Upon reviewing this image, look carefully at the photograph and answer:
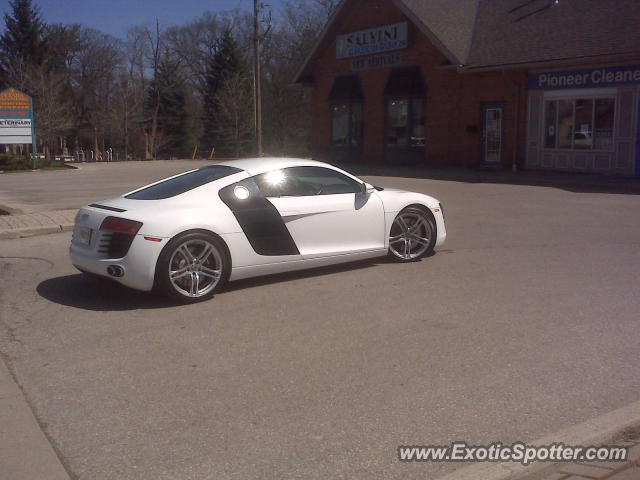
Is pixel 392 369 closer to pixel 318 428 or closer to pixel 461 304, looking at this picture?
pixel 318 428

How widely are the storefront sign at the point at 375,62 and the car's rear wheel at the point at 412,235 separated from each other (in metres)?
21.8

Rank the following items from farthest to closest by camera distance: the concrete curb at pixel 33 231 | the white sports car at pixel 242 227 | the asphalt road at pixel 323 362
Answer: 1. the concrete curb at pixel 33 231
2. the white sports car at pixel 242 227
3. the asphalt road at pixel 323 362

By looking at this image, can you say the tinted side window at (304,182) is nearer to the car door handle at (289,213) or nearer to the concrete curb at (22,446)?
the car door handle at (289,213)

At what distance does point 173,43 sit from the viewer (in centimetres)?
6881

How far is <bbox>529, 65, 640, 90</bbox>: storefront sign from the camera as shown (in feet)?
71.6

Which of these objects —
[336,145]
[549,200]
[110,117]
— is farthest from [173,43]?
[549,200]

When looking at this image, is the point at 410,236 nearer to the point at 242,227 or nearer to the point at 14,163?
the point at 242,227

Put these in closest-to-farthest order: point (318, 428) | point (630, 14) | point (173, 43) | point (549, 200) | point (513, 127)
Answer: point (318, 428)
point (549, 200)
point (630, 14)
point (513, 127)
point (173, 43)

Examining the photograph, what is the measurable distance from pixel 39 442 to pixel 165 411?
0.76 m

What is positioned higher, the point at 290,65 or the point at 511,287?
the point at 290,65

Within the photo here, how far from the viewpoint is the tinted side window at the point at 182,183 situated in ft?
24.8

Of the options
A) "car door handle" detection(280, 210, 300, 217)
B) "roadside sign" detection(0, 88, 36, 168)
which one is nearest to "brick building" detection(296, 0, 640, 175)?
"roadside sign" detection(0, 88, 36, 168)

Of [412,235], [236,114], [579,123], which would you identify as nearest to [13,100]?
[236,114]

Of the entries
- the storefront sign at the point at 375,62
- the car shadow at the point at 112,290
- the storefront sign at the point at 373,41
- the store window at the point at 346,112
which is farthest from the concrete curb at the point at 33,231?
the store window at the point at 346,112
